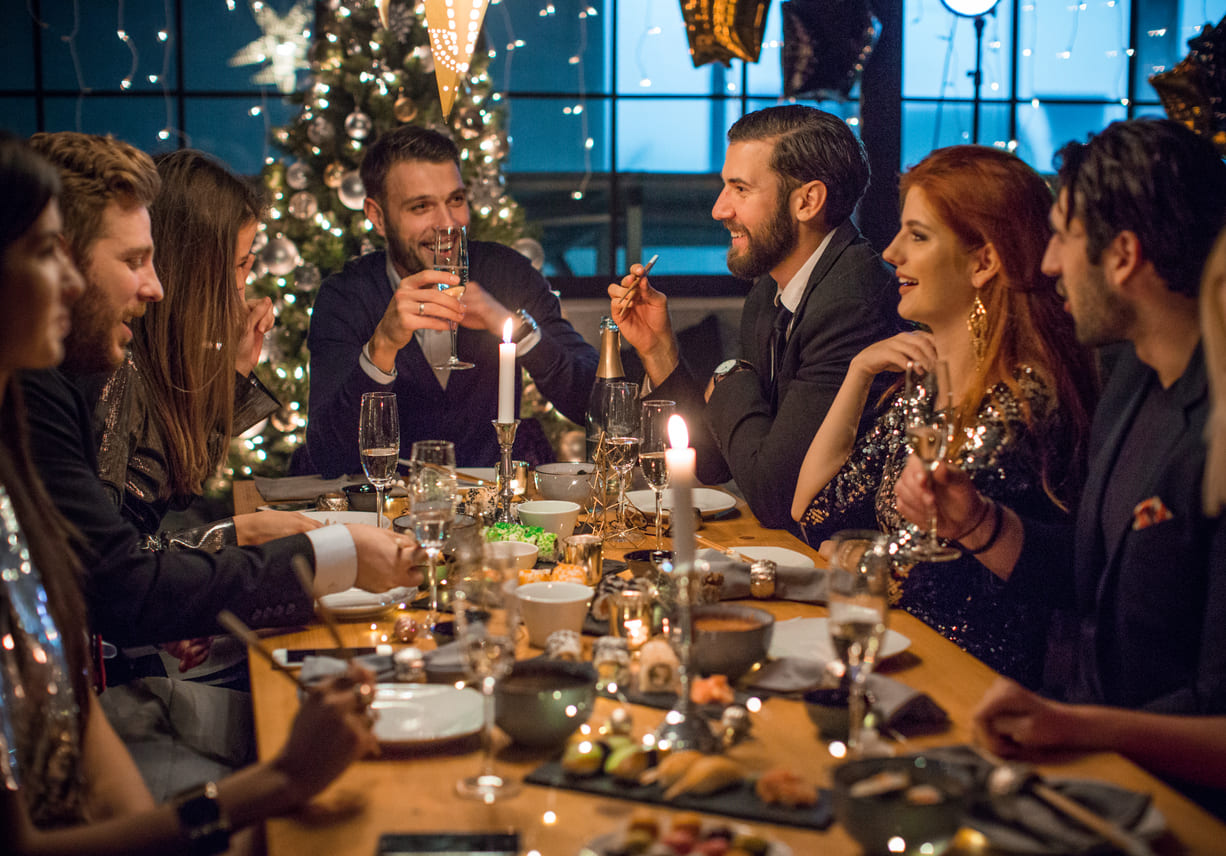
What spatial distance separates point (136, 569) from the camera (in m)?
1.45

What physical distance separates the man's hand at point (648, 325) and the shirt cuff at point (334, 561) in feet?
3.81

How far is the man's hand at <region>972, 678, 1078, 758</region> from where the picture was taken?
1062 millimetres

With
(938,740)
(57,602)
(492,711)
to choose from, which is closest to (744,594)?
(938,740)

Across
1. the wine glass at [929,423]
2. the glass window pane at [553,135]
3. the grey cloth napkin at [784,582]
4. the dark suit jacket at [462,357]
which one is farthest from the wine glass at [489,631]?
the glass window pane at [553,135]

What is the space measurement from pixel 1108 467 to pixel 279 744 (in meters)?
1.23

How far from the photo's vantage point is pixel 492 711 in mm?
1043

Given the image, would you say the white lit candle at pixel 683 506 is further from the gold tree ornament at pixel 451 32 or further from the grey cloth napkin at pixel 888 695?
the gold tree ornament at pixel 451 32

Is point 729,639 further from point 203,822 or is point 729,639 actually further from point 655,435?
point 655,435

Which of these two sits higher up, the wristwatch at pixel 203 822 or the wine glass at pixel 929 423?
the wine glass at pixel 929 423

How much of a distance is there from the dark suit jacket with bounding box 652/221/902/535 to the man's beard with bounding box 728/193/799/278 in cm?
14

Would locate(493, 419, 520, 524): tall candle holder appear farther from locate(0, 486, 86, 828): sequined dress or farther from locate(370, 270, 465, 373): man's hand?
locate(0, 486, 86, 828): sequined dress

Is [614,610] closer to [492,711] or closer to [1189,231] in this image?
[492,711]

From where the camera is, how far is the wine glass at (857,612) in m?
1.05

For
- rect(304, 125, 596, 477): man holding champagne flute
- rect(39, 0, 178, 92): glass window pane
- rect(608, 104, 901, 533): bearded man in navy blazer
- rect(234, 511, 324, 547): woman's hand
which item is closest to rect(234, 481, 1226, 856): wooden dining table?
rect(234, 511, 324, 547): woman's hand
